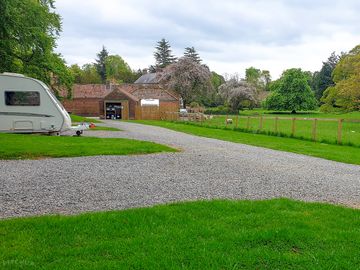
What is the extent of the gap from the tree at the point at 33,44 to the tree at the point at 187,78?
24422 mm

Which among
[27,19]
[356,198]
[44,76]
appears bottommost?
[356,198]

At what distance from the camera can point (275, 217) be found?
533 centimetres

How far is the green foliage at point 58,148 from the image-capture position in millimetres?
11598

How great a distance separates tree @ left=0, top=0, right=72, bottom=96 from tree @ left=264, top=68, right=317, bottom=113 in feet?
176

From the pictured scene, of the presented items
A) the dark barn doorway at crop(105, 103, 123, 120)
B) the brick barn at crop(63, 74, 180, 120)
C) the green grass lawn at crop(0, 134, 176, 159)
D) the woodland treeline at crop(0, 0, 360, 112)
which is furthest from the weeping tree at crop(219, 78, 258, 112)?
the green grass lawn at crop(0, 134, 176, 159)

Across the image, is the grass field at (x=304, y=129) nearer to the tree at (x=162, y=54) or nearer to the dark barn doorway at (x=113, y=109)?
the dark barn doorway at (x=113, y=109)

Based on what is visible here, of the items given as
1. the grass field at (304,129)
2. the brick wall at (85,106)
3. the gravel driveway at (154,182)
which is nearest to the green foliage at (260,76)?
the brick wall at (85,106)

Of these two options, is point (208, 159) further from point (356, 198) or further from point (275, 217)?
point (275, 217)

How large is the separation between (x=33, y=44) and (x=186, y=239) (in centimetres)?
2247

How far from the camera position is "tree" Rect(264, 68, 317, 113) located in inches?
2867

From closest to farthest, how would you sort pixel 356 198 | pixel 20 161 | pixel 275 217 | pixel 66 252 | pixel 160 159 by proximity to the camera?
pixel 66 252
pixel 275 217
pixel 356 198
pixel 20 161
pixel 160 159

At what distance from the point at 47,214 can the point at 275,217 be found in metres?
3.20

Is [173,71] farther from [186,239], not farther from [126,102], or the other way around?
[186,239]

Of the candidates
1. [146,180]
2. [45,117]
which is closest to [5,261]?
[146,180]
